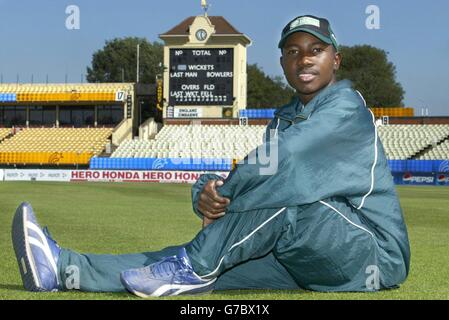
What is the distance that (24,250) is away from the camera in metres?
4.68

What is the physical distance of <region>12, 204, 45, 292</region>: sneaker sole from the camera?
4.68 m

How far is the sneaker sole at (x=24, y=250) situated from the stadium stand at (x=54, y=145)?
48.0m

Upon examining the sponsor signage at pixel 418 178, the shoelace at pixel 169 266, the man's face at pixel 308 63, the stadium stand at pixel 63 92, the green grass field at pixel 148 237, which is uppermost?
the stadium stand at pixel 63 92

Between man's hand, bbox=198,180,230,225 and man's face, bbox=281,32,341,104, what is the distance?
35.3 inches

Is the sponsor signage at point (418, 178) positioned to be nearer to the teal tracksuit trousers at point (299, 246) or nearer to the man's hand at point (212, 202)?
the teal tracksuit trousers at point (299, 246)

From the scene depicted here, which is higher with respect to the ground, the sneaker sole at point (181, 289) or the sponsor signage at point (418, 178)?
the sneaker sole at point (181, 289)

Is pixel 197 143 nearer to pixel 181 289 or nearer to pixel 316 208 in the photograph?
pixel 181 289

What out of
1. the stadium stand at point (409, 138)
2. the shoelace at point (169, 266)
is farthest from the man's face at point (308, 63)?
the stadium stand at point (409, 138)

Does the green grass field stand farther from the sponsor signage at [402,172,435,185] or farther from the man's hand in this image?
the sponsor signage at [402,172,435,185]

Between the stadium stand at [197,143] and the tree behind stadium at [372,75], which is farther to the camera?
the tree behind stadium at [372,75]

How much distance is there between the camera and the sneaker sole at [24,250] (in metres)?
4.68

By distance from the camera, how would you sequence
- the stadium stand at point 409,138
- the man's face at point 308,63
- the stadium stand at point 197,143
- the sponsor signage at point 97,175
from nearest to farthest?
the man's face at point 308,63 < the sponsor signage at point 97,175 < the stadium stand at point 409,138 < the stadium stand at point 197,143

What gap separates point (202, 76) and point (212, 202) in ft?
145
